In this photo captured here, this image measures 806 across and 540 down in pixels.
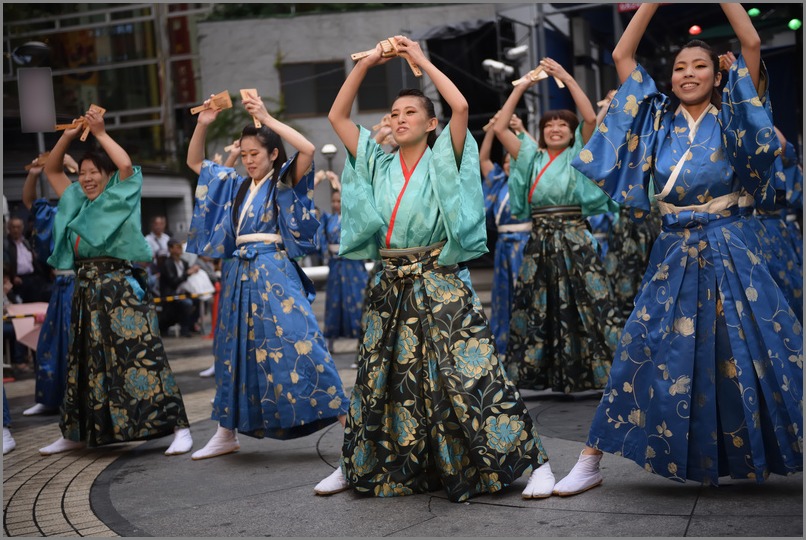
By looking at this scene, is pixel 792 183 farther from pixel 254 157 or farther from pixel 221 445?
pixel 221 445

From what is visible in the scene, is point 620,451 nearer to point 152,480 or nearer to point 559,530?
point 559,530

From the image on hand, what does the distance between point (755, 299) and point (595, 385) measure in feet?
8.61

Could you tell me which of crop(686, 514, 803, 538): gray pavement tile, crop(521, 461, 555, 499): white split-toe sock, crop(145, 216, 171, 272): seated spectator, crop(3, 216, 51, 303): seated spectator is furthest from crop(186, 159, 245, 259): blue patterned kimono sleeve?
crop(145, 216, 171, 272): seated spectator

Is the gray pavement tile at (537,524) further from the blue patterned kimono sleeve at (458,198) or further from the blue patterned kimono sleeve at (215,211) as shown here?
the blue patterned kimono sleeve at (215,211)

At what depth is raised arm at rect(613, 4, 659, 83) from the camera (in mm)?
3908

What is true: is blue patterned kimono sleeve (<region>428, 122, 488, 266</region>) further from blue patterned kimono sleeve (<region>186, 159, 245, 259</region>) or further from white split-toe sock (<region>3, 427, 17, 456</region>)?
white split-toe sock (<region>3, 427, 17, 456</region>)

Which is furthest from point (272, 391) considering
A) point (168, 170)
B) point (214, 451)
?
point (168, 170)

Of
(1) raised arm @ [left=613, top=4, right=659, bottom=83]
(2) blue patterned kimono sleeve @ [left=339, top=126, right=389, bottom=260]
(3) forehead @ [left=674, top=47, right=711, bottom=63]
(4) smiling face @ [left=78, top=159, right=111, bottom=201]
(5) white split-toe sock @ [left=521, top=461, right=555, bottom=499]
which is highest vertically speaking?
(1) raised arm @ [left=613, top=4, right=659, bottom=83]

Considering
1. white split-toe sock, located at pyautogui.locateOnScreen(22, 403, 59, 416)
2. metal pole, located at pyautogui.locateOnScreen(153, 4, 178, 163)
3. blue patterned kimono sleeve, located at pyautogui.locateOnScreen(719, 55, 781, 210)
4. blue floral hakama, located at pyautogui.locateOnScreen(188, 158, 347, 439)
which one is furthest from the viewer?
metal pole, located at pyautogui.locateOnScreen(153, 4, 178, 163)

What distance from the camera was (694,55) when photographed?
155 inches

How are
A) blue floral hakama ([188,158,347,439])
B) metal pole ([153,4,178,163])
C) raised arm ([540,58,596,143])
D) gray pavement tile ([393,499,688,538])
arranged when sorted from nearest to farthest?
gray pavement tile ([393,499,688,538]), raised arm ([540,58,596,143]), blue floral hakama ([188,158,347,439]), metal pole ([153,4,178,163])

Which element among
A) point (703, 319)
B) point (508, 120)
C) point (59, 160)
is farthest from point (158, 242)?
point (703, 319)

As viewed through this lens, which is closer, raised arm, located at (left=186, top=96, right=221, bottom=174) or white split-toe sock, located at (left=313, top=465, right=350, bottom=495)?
white split-toe sock, located at (left=313, top=465, right=350, bottom=495)

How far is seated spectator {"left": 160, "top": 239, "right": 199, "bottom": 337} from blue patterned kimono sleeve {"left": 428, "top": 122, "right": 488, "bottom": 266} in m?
9.54
